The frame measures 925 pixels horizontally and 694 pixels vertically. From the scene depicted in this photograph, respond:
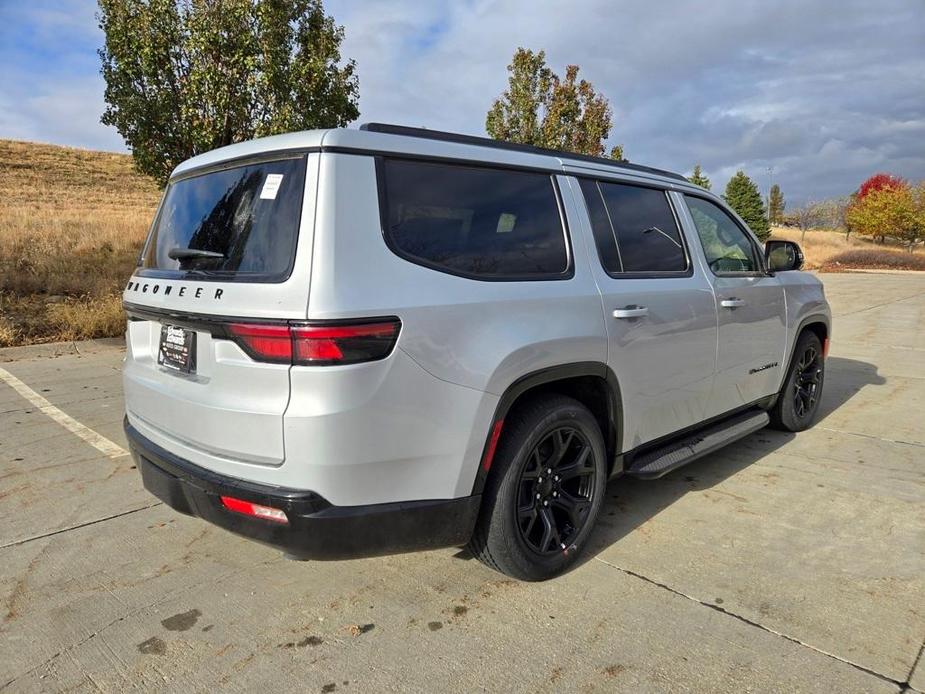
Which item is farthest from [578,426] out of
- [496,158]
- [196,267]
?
[196,267]

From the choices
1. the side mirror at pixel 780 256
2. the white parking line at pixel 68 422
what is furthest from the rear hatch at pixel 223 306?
the side mirror at pixel 780 256

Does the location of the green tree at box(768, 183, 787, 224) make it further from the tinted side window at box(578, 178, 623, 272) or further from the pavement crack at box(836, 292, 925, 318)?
the tinted side window at box(578, 178, 623, 272)

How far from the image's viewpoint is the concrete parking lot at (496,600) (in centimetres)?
225

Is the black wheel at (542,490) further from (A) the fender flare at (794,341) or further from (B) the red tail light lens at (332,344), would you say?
(A) the fender flare at (794,341)

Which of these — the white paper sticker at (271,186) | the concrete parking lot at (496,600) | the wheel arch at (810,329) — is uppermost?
the white paper sticker at (271,186)

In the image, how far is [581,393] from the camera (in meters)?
3.04

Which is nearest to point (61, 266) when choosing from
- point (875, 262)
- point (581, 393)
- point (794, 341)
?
point (581, 393)

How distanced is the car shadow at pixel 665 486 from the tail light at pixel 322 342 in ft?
5.25

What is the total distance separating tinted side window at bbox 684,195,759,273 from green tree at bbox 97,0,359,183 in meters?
6.60

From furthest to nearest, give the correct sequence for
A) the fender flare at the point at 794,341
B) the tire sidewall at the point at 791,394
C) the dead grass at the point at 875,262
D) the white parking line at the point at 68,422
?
1. the dead grass at the point at 875,262
2. the tire sidewall at the point at 791,394
3. the fender flare at the point at 794,341
4. the white parking line at the point at 68,422

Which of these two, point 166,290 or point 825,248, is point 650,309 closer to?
point 166,290

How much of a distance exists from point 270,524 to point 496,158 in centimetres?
174

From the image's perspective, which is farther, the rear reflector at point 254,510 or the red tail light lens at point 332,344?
the rear reflector at point 254,510

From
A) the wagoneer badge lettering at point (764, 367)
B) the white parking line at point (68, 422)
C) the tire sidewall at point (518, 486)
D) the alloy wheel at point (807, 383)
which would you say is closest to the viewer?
the tire sidewall at point (518, 486)
